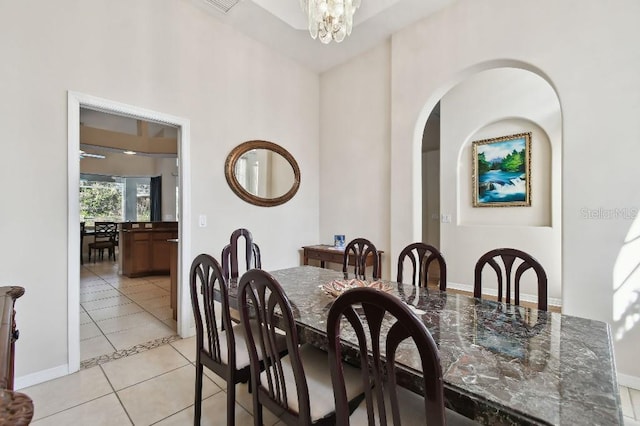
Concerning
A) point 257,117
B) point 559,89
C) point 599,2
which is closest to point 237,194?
point 257,117

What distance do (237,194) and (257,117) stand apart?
1.00 meters

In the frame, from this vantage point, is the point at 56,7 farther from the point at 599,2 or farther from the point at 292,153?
the point at 599,2

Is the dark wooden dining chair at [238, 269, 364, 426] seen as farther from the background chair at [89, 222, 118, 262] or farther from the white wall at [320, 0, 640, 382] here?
the background chair at [89, 222, 118, 262]

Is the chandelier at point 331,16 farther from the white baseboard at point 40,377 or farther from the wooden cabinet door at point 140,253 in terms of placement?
the wooden cabinet door at point 140,253

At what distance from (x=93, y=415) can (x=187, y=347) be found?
0.93 meters

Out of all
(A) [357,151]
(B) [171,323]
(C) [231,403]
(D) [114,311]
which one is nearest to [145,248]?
(D) [114,311]

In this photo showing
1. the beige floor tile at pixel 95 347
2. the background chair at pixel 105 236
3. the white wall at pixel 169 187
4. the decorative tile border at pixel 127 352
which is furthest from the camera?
the white wall at pixel 169 187

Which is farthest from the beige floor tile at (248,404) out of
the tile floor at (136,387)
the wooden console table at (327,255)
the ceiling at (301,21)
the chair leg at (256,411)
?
the ceiling at (301,21)

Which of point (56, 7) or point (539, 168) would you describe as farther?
point (539, 168)

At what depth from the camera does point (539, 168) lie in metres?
3.94

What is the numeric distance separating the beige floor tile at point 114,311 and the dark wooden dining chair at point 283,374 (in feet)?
10.0

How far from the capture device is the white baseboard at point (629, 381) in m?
2.04

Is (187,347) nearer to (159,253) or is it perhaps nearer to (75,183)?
(75,183)

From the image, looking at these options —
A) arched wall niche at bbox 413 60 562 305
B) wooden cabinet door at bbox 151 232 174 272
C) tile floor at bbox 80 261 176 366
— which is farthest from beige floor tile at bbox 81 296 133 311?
arched wall niche at bbox 413 60 562 305
